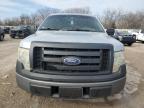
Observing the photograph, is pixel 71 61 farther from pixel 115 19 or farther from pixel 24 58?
pixel 115 19

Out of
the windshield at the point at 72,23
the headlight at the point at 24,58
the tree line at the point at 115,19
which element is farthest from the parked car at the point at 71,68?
the tree line at the point at 115,19

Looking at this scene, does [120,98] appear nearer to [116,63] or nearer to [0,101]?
[116,63]

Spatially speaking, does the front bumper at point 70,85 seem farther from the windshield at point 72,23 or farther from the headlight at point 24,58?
the windshield at point 72,23

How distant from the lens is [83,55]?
4.01 meters

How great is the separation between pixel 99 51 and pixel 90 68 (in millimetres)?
321

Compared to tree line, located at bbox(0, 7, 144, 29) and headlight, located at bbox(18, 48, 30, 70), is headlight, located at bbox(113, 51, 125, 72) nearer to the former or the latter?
headlight, located at bbox(18, 48, 30, 70)

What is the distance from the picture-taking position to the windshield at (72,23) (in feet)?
18.9

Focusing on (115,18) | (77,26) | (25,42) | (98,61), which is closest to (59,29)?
(77,26)

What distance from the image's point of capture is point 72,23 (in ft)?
19.5

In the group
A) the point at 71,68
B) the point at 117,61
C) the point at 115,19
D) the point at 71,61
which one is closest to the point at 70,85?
the point at 71,68

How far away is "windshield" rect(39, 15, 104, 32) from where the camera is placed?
576 centimetres

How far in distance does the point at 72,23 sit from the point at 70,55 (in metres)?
2.09

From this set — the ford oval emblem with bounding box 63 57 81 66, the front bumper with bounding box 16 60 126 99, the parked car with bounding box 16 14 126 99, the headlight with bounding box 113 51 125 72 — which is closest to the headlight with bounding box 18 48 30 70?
the parked car with bounding box 16 14 126 99

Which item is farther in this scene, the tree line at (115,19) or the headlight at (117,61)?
the tree line at (115,19)
